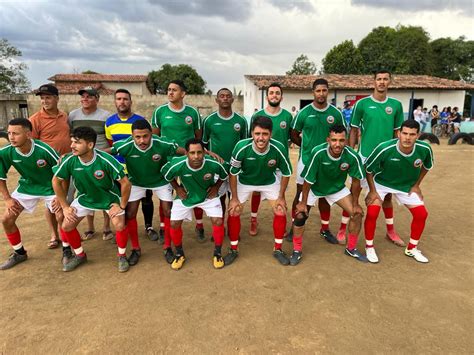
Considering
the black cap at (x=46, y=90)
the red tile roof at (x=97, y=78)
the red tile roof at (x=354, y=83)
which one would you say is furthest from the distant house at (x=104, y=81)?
the black cap at (x=46, y=90)

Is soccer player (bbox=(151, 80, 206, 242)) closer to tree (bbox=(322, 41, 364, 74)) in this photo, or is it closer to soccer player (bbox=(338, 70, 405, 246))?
soccer player (bbox=(338, 70, 405, 246))

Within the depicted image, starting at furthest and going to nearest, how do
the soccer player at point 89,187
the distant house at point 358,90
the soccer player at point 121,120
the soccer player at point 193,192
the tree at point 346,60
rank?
the tree at point 346,60
the distant house at point 358,90
the soccer player at point 121,120
the soccer player at point 193,192
the soccer player at point 89,187

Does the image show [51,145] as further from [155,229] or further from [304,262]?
[304,262]

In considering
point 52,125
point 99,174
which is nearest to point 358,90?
point 52,125

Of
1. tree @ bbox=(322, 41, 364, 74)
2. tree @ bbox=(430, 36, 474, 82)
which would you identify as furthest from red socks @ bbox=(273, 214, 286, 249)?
tree @ bbox=(430, 36, 474, 82)

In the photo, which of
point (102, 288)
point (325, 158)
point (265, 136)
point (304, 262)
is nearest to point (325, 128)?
point (325, 158)

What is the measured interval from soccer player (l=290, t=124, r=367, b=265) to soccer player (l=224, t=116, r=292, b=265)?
0.66 feet

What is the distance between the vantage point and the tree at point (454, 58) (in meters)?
39.5

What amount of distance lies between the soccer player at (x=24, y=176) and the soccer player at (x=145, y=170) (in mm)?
851

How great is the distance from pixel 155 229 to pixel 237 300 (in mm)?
2524

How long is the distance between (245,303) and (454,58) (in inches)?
1867

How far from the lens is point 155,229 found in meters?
5.45

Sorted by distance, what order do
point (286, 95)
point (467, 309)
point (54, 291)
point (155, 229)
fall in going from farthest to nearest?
1. point (286, 95)
2. point (155, 229)
3. point (54, 291)
4. point (467, 309)

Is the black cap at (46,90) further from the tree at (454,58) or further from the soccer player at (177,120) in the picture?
the tree at (454,58)
